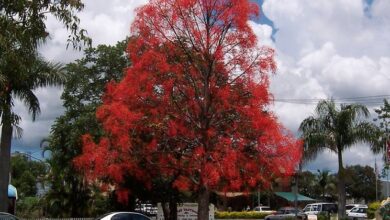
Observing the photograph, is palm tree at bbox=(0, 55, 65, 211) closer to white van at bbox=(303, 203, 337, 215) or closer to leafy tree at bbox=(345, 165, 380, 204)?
white van at bbox=(303, 203, 337, 215)

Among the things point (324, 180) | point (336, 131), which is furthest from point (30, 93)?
point (324, 180)

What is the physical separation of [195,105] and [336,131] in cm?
1609

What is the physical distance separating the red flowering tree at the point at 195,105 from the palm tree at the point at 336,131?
44.8ft

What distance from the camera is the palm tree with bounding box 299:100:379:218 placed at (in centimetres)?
3506

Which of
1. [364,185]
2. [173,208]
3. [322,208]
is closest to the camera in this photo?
[173,208]

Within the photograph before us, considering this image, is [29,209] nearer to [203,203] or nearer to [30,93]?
[30,93]

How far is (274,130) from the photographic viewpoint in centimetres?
2170

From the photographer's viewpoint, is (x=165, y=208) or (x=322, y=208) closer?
(x=165, y=208)

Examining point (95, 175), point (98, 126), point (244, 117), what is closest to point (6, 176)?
point (95, 175)

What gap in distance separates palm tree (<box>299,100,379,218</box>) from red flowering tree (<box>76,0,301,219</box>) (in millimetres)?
13666

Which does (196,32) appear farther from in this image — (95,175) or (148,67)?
(95,175)

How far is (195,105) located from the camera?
22.1 meters

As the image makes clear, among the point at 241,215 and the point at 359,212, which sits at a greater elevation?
the point at 359,212

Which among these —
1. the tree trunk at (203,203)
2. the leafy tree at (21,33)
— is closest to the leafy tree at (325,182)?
the tree trunk at (203,203)
